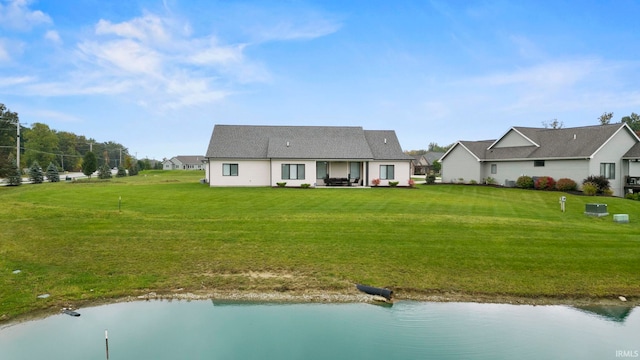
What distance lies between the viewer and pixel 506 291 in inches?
353

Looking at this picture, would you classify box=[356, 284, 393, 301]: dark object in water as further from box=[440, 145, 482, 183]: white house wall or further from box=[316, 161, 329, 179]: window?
box=[440, 145, 482, 183]: white house wall

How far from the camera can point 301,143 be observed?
3334 cm

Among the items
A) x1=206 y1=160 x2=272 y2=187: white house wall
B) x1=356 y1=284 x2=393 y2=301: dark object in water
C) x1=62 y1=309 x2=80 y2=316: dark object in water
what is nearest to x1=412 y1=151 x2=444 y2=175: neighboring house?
x1=206 y1=160 x2=272 y2=187: white house wall

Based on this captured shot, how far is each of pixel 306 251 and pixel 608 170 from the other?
28.7 m

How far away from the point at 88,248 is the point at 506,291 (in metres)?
11.7

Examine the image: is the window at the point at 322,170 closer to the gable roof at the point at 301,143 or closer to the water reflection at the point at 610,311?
the gable roof at the point at 301,143

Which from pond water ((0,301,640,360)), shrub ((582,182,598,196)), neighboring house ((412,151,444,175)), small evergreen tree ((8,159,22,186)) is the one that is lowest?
pond water ((0,301,640,360))

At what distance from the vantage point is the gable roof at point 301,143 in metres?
32.0

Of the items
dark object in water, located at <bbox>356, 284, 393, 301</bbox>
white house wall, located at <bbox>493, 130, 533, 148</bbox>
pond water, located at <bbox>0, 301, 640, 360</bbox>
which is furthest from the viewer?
white house wall, located at <bbox>493, 130, 533, 148</bbox>

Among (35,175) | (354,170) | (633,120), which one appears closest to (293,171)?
(354,170)

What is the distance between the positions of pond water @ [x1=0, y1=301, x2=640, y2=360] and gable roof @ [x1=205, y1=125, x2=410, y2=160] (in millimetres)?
23971

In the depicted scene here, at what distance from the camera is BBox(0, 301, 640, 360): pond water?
22.0 feet

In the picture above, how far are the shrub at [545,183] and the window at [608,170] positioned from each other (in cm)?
344

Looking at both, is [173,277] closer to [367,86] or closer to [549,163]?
[367,86]
